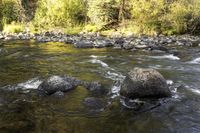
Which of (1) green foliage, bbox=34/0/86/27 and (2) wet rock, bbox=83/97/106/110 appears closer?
(2) wet rock, bbox=83/97/106/110

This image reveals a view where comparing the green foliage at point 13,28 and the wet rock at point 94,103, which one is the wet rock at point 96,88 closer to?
the wet rock at point 94,103

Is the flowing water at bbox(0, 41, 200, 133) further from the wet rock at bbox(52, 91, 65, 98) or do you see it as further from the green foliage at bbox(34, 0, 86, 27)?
the green foliage at bbox(34, 0, 86, 27)

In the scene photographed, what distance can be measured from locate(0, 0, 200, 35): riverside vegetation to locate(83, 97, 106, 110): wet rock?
18.5 m

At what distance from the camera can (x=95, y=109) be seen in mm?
9188

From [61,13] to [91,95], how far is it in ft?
76.6

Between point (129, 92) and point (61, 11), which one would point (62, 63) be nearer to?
point (129, 92)

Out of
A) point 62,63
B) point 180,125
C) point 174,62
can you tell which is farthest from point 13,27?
point 180,125

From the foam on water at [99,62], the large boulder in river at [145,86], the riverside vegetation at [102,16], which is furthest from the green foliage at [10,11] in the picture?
the large boulder in river at [145,86]

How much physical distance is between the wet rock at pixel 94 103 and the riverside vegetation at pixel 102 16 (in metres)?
18.5

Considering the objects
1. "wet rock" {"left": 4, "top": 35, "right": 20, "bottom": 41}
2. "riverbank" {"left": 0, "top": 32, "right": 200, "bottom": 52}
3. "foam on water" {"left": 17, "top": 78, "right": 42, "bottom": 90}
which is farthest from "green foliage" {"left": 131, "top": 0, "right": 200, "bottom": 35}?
"foam on water" {"left": 17, "top": 78, "right": 42, "bottom": 90}

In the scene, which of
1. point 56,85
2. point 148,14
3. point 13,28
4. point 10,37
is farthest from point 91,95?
point 13,28

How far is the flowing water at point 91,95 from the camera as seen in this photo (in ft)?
26.4

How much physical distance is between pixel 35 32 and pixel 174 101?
2319 centimetres

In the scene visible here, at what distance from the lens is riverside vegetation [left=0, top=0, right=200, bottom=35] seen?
1068 inches
